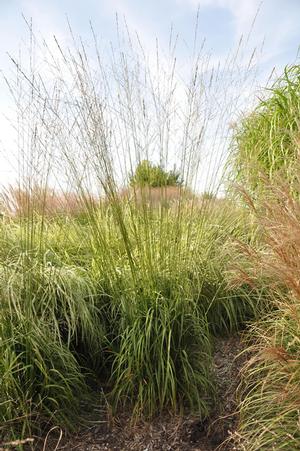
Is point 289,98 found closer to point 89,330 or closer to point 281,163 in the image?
point 281,163

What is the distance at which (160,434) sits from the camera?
2.23 m

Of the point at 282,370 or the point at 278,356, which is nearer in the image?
the point at 278,356

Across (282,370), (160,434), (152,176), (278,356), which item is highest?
(152,176)

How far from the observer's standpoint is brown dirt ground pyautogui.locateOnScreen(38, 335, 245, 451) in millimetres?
2184

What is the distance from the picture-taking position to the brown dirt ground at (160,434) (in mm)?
2184

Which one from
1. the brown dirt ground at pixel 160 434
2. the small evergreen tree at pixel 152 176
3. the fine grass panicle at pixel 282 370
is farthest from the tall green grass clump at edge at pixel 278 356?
the small evergreen tree at pixel 152 176

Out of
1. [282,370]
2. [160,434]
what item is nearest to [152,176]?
[282,370]

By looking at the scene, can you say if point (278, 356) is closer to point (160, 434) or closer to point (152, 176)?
point (160, 434)

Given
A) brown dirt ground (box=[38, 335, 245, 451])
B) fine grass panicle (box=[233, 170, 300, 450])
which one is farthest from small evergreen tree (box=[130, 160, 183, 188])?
brown dirt ground (box=[38, 335, 245, 451])

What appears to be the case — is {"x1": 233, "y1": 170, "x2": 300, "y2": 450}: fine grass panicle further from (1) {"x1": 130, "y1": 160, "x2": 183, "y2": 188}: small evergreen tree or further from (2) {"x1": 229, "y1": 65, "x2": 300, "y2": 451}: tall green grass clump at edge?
(1) {"x1": 130, "y1": 160, "x2": 183, "y2": 188}: small evergreen tree

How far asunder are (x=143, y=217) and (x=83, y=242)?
65cm

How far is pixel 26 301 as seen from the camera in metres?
2.36

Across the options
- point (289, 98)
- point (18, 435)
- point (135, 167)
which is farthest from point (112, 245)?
point (289, 98)

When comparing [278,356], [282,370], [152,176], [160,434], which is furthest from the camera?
[152,176]
